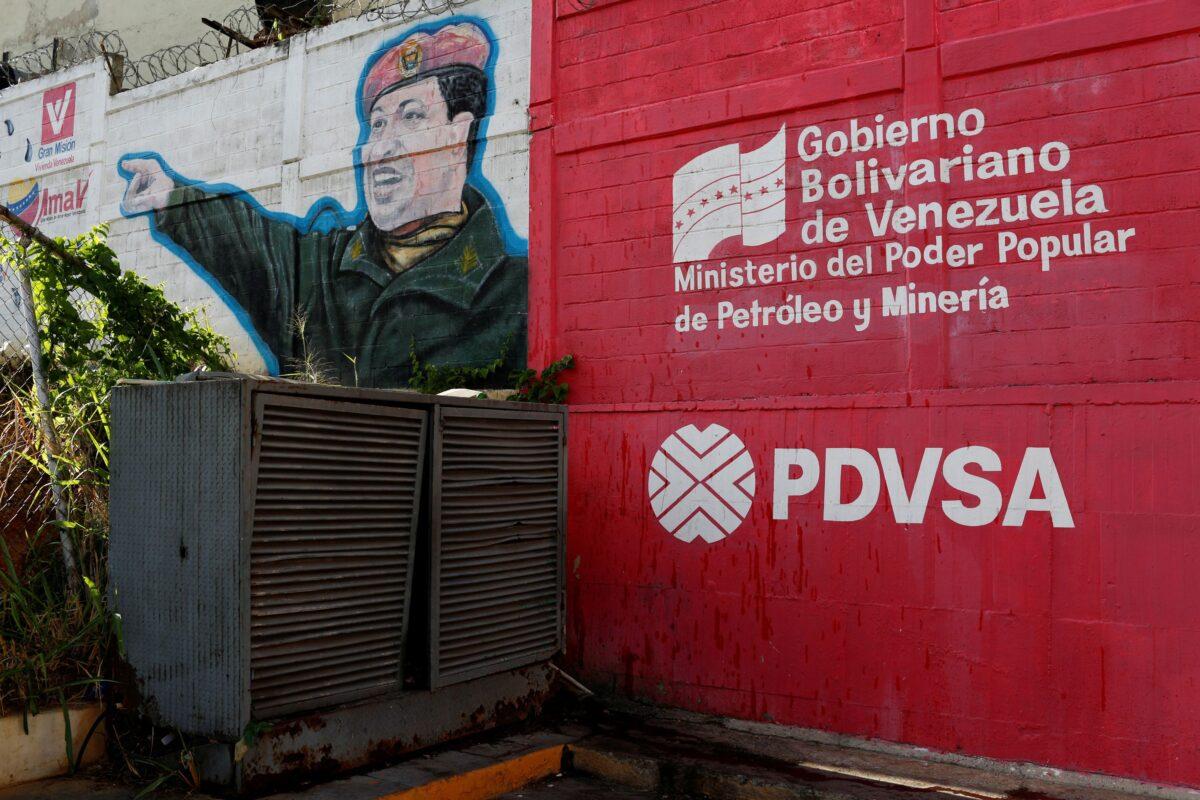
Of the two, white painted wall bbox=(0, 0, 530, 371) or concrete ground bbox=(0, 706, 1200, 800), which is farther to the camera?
white painted wall bbox=(0, 0, 530, 371)

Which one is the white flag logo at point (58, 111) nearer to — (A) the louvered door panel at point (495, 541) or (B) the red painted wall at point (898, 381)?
(B) the red painted wall at point (898, 381)

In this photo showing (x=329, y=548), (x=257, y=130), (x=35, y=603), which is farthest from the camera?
(x=257, y=130)

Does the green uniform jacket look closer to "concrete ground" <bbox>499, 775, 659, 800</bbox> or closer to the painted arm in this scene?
the painted arm

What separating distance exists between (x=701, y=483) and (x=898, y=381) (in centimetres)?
131

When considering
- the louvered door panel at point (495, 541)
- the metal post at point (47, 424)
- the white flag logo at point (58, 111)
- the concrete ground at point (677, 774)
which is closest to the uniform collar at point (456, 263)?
the louvered door panel at point (495, 541)

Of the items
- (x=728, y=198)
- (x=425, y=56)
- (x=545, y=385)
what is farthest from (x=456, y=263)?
(x=728, y=198)

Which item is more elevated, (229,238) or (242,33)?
(242,33)

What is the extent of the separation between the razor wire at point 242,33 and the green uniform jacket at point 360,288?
4.86ft

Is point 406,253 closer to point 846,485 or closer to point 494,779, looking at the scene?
point 846,485

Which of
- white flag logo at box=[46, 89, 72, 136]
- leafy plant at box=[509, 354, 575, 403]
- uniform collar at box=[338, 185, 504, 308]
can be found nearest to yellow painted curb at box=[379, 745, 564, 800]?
leafy plant at box=[509, 354, 575, 403]

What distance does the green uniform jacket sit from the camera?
23.6 ft

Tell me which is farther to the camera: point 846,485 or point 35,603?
point 846,485

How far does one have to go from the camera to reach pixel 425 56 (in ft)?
25.2

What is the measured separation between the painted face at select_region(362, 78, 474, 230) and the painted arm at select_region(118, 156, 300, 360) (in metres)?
0.99
